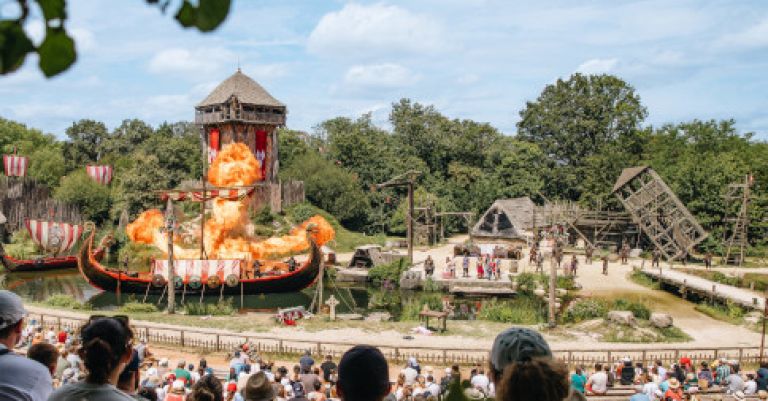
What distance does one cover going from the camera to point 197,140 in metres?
70.1

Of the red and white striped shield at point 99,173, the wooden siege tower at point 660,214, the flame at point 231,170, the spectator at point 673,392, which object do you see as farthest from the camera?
the red and white striped shield at point 99,173

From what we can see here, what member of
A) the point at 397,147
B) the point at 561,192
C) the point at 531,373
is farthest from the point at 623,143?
the point at 531,373

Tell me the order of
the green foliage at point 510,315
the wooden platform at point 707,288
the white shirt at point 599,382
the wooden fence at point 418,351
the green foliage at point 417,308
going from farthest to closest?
1. the wooden platform at point 707,288
2. the green foliage at point 417,308
3. the green foliage at point 510,315
4. the wooden fence at point 418,351
5. the white shirt at point 599,382

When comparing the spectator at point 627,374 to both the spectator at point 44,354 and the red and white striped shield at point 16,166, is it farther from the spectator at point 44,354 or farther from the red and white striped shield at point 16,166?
the red and white striped shield at point 16,166

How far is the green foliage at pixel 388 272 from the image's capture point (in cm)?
3488

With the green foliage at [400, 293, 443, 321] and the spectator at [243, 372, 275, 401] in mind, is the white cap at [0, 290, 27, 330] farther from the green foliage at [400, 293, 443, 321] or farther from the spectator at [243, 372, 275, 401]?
the green foliage at [400, 293, 443, 321]

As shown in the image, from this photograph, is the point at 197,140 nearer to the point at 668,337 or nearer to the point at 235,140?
the point at 235,140

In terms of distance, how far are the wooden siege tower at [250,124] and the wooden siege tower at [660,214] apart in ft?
76.0

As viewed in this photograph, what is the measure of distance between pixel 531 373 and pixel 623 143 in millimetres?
58897

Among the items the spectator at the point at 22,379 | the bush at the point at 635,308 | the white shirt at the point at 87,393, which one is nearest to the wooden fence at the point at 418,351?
the bush at the point at 635,308

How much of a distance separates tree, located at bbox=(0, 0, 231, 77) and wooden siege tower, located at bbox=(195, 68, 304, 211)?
48.5 meters

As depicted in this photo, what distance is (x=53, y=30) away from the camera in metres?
1.44

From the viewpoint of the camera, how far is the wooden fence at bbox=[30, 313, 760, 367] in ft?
59.4

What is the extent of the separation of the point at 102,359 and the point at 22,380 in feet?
1.20
